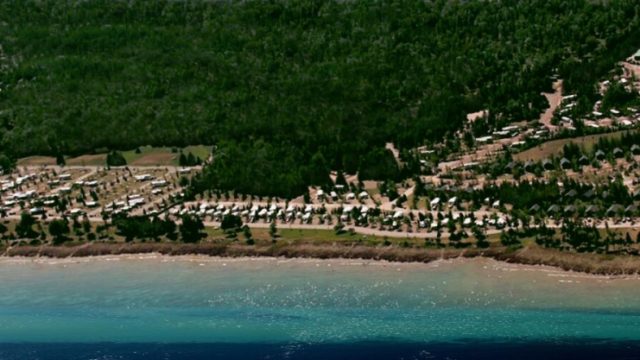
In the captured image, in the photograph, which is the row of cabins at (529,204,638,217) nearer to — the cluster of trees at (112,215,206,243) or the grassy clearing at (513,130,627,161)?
the grassy clearing at (513,130,627,161)

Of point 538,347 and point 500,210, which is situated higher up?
point 500,210

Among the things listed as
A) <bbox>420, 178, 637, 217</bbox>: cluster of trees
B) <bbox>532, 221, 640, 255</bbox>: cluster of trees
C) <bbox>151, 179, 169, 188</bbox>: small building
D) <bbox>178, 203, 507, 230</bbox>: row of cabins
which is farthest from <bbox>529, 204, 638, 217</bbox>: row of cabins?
<bbox>151, 179, 169, 188</bbox>: small building

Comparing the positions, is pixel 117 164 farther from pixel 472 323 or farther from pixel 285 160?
pixel 472 323

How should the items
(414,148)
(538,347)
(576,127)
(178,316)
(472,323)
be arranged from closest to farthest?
(538,347) < (472,323) < (178,316) < (576,127) < (414,148)

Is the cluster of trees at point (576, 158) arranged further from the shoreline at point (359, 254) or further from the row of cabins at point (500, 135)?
the shoreline at point (359, 254)

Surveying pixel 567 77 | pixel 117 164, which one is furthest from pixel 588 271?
pixel 117 164

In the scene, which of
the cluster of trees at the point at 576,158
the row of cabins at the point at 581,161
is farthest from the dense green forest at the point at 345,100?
the row of cabins at the point at 581,161
